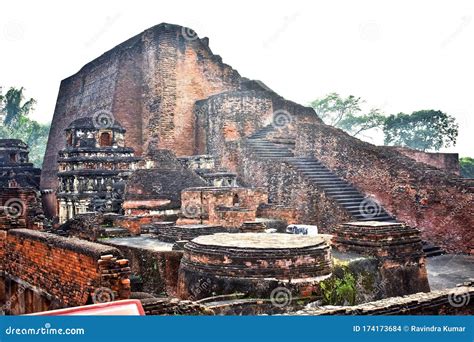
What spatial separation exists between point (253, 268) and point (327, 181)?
A: 8403 mm

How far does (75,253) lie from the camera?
5238mm

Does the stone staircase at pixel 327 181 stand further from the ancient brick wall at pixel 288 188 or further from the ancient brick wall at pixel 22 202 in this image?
the ancient brick wall at pixel 22 202

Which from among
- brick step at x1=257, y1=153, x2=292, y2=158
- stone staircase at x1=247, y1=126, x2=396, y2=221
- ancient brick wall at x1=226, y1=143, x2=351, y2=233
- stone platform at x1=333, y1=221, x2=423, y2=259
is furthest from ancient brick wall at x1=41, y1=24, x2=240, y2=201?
stone platform at x1=333, y1=221, x2=423, y2=259

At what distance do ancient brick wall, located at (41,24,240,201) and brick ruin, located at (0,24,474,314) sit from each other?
2.3 inches

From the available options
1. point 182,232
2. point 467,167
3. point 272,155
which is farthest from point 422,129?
point 182,232

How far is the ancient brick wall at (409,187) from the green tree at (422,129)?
1592 centimetres

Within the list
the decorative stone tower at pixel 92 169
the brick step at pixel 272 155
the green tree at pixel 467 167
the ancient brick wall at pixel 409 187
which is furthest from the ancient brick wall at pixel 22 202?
the green tree at pixel 467 167

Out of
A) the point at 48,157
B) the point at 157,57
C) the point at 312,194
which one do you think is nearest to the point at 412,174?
the point at 312,194

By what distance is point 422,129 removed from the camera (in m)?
29.8

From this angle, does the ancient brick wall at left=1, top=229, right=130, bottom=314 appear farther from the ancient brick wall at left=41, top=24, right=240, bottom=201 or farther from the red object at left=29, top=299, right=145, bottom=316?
the ancient brick wall at left=41, top=24, right=240, bottom=201

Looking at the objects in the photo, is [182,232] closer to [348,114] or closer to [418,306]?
[418,306]

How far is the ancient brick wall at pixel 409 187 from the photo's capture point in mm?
12016

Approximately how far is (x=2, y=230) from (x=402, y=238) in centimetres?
673

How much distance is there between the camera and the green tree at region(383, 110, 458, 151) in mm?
28625
